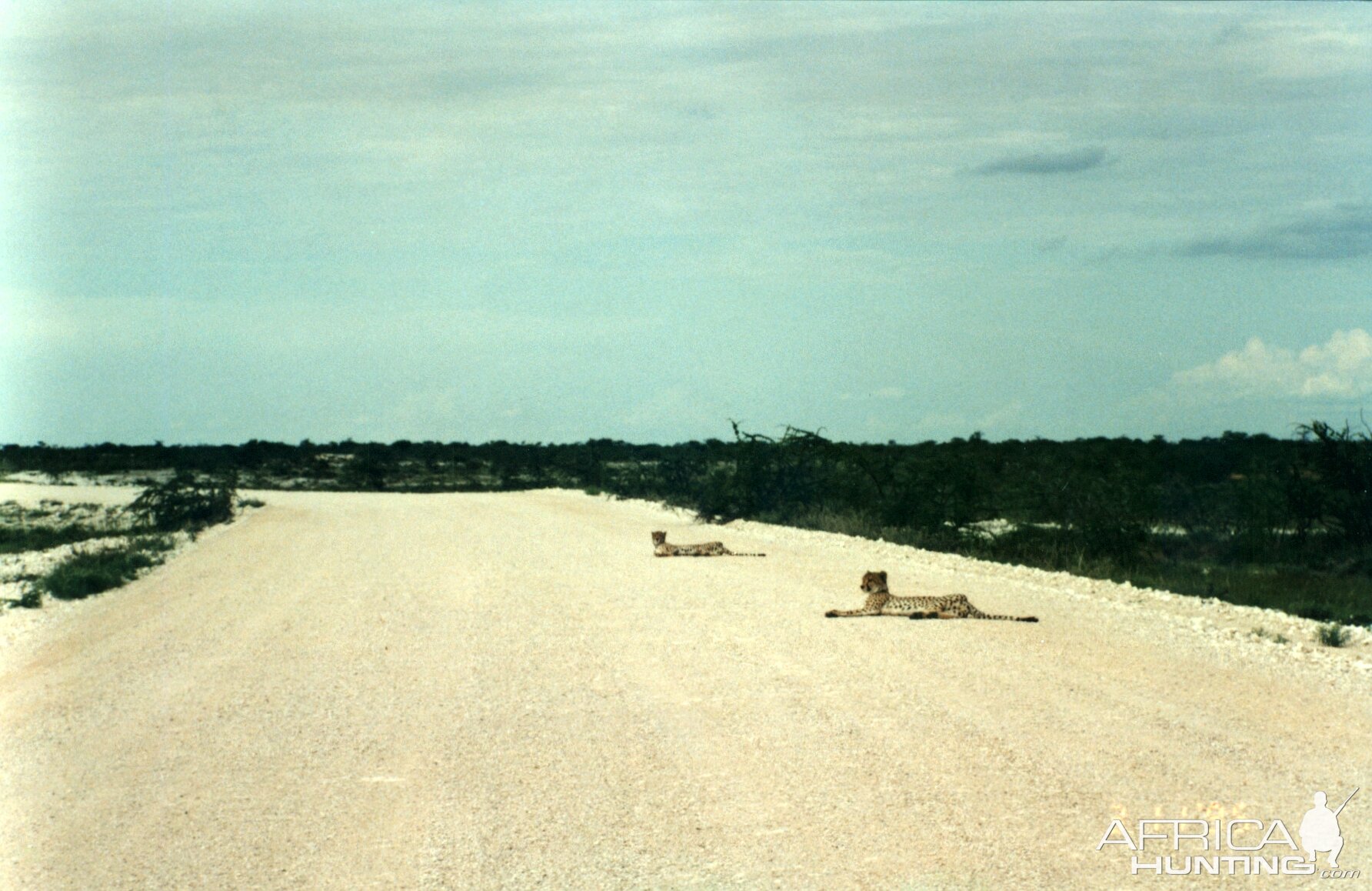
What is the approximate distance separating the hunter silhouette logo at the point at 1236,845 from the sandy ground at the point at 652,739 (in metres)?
0.10

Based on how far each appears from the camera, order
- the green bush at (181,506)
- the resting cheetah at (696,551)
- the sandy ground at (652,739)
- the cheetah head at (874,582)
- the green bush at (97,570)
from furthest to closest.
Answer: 1. the green bush at (181,506)
2. the resting cheetah at (696,551)
3. the green bush at (97,570)
4. the cheetah head at (874,582)
5. the sandy ground at (652,739)

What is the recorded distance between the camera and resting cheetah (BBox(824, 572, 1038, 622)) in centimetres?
1230

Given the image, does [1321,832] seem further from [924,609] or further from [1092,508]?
[1092,508]

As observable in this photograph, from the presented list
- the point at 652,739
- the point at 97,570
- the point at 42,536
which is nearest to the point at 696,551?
the point at 97,570

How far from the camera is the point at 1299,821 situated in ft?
19.2

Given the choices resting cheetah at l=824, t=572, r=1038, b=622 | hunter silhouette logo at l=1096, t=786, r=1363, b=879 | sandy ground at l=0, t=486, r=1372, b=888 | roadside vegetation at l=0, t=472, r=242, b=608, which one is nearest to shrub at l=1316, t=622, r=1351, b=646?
Result: sandy ground at l=0, t=486, r=1372, b=888

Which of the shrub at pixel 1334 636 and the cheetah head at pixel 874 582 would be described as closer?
the shrub at pixel 1334 636

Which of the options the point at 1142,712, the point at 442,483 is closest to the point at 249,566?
the point at 1142,712

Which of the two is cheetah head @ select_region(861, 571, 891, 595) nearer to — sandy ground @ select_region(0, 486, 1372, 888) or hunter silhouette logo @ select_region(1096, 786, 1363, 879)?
sandy ground @ select_region(0, 486, 1372, 888)

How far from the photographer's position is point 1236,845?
5605 mm

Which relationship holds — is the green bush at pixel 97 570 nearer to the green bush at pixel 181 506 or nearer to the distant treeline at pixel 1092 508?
the green bush at pixel 181 506

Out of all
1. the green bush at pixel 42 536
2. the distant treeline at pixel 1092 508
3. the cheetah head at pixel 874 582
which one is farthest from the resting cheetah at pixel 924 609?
the green bush at pixel 42 536

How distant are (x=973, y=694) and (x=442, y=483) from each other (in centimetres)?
5998

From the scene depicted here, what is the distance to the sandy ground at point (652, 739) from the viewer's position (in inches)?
224
